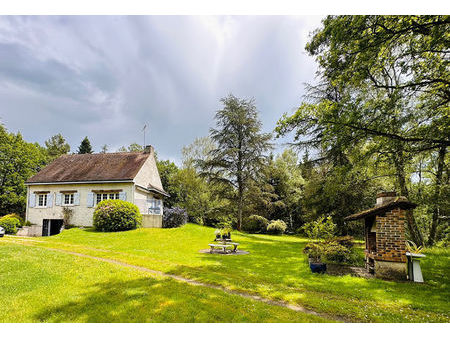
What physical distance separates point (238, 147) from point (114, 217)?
1430 centimetres

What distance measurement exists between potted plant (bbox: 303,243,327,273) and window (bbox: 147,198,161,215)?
62.9 feet

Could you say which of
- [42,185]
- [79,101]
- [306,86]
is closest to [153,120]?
[79,101]

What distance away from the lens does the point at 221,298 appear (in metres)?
5.68

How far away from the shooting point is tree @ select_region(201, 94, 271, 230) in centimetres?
2541

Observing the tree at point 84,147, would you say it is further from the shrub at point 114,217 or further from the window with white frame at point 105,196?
the shrub at point 114,217

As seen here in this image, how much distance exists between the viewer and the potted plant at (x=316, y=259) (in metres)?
8.69

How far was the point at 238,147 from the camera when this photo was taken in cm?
2620

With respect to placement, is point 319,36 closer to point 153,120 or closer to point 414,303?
point 414,303

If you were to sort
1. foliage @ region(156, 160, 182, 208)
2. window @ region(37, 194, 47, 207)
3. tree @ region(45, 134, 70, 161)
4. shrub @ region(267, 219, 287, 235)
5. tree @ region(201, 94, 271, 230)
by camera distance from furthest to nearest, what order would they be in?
tree @ region(45, 134, 70, 161) < foliage @ region(156, 160, 182, 208) < shrub @ region(267, 219, 287, 235) < tree @ region(201, 94, 271, 230) < window @ region(37, 194, 47, 207)

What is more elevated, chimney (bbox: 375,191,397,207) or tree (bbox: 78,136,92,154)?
tree (bbox: 78,136,92,154)

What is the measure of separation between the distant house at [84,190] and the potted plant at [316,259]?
16.8 m

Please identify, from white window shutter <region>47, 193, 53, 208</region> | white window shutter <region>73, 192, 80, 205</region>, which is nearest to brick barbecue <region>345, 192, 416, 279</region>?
white window shutter <region>73, 192, 80, 205</region>

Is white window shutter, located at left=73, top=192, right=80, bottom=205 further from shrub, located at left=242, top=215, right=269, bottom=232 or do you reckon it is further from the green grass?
shrub, located at left=242, top=215, right=269, bottom=232

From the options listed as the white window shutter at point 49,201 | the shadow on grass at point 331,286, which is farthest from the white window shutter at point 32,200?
the shadow on grass at point 331,286
